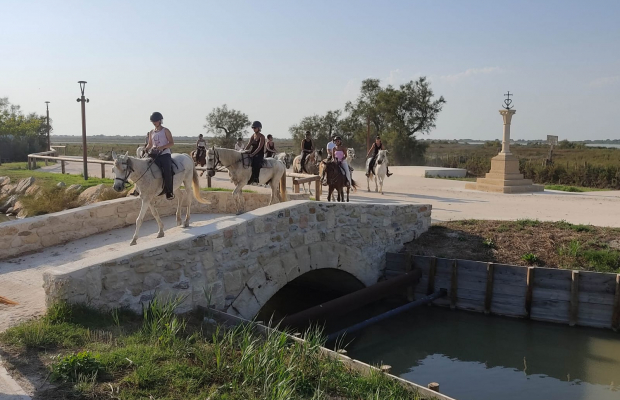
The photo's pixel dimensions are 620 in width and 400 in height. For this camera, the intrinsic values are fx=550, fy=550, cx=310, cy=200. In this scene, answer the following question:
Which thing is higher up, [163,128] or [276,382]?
[163,128]

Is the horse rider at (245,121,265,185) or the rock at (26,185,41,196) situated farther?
the rock at (26,185,41,196)

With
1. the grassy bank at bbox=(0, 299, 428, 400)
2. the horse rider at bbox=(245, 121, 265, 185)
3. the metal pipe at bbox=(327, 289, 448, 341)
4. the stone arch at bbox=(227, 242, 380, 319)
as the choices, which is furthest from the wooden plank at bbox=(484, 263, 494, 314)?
the grassy bank at bbox=(0, 299, 428, 400)

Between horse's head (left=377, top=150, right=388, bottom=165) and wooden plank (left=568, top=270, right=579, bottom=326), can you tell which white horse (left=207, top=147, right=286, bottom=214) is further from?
horse's head (left=377, top=150, right=388, bottom=165)

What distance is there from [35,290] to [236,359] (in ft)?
12.9


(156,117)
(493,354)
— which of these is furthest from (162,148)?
(493,354)

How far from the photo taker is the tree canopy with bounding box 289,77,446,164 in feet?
141

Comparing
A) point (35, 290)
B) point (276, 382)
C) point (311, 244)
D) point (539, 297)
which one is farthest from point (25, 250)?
point (539, 297)

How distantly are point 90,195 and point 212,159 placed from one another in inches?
333

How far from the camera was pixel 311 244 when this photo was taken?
33.9ft

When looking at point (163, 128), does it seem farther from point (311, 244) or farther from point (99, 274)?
point (99, 274)

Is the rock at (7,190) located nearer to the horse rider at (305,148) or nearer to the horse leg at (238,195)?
the horse rider at (305,148)

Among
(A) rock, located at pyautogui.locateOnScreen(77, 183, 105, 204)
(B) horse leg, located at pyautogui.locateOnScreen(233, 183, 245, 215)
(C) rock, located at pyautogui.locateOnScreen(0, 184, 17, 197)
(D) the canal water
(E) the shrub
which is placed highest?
(B) horse leg, located at pyautogui.locateOnScreen(233, 183, 245, 215)

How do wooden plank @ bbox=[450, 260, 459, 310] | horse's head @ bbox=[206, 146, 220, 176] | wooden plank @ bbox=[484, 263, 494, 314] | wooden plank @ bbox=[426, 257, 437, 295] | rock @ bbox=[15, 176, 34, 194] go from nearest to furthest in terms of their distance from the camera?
wooden plank @ bbox=[484, 263, 494, 314], wooden plank @ bbox=[450, 260, 459, 310], wooden plank @ bbox=[426, 257, 437, 295], horse's head @ bbox=[206, 146, 220, 176], rock @ bbox=[15, 176, 34, 194]

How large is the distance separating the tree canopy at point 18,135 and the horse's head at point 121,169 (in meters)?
31.4
